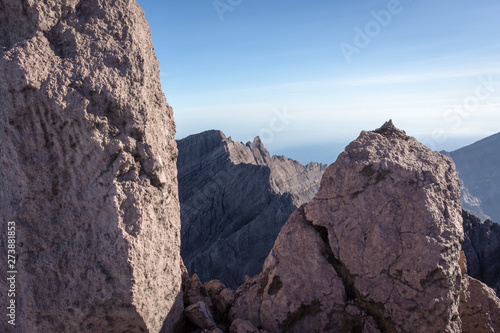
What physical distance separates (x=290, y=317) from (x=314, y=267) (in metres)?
1.00

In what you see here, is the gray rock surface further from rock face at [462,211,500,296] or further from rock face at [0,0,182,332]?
rock face at [462,211,500,296]

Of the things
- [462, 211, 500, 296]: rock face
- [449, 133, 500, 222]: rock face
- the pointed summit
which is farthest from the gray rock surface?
[449, 133, 500, 222]: rock face

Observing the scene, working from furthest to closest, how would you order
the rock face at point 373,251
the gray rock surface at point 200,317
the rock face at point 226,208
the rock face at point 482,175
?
the rock face at point 482,175, the rock face at point 226,208, the gray rock surface at point 200,317, the rock face at point 373,251

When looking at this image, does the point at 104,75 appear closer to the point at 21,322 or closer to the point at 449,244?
the point at 21,322

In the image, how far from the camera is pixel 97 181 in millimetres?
4754

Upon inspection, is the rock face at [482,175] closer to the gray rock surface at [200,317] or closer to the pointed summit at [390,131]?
the pointed summit at [390,131]

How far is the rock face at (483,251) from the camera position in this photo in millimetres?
28469

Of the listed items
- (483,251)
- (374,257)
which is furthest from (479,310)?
(483,251)

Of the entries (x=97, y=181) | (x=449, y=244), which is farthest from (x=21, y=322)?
(x=449, y=244)

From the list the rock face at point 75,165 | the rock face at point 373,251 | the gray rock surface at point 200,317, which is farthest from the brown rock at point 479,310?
the rock face at point 75,165

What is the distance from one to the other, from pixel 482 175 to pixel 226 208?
16562 centimetres

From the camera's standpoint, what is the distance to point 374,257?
221 inches

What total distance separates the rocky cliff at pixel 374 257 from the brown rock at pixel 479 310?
0.02m

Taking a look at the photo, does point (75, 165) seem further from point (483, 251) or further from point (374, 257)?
point (483, 251)
